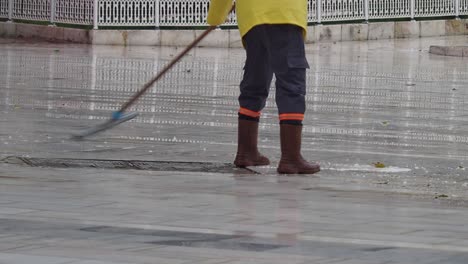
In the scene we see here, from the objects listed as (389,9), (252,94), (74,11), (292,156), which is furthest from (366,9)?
(292,156)

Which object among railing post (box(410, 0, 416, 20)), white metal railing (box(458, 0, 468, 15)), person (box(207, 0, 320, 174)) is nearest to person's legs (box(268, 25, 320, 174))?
person (box(207, 0, 320, 174))

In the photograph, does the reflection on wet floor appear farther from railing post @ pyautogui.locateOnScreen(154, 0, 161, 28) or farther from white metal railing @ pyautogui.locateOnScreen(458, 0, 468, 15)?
white metal railing @ pyautogui.locateOnScreen(458, 0, 468, 15)

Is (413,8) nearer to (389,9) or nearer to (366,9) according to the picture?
(389,9)

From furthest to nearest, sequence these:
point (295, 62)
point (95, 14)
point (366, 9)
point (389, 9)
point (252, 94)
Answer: point (389, 9) → point (366, 9) → point (95, 14) → point (252, 94) → point (295, 62)

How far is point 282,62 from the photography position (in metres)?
9.40

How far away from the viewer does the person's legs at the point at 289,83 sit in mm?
9336

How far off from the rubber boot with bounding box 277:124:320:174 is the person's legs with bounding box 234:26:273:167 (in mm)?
299

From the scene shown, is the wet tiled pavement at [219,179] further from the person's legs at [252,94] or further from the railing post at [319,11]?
the railing post at [319,11]

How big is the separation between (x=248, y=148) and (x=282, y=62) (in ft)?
2.09

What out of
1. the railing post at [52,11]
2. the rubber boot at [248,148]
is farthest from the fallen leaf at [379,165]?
the railing post at [52,11]

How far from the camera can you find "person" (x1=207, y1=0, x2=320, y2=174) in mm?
9305

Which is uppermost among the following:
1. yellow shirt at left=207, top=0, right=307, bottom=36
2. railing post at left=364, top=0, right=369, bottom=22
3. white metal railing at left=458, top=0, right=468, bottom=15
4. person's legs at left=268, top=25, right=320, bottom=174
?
white metal railing at left=458, top=0, right=468, bottom=15

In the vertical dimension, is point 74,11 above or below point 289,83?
above

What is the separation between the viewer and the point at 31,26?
93.8 feet
